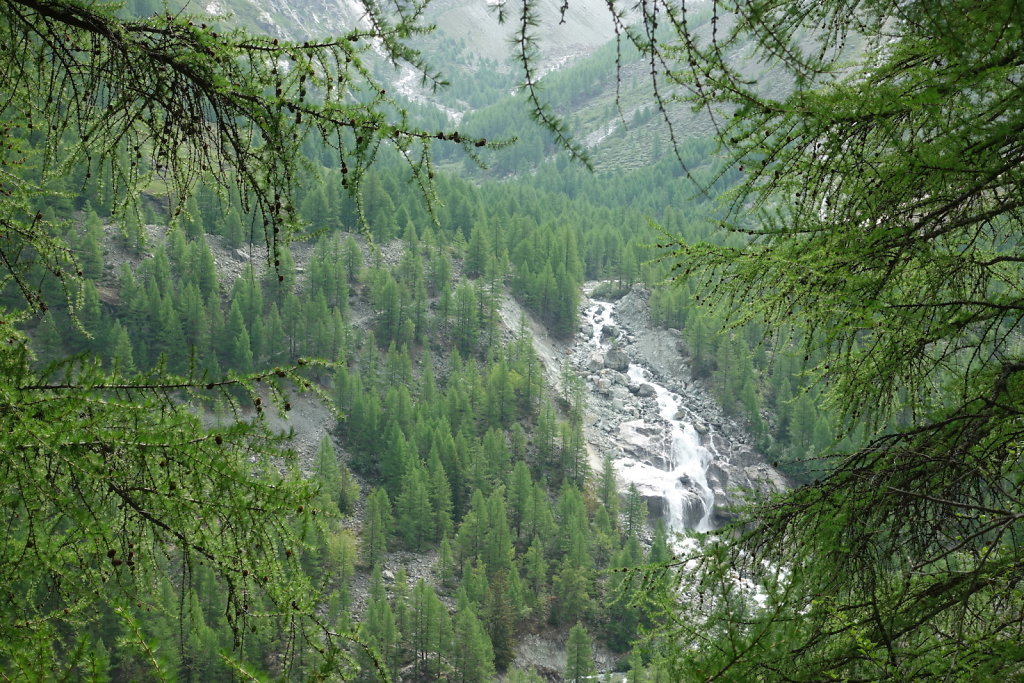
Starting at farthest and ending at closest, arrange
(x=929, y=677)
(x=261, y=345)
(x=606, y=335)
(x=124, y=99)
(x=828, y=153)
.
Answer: (x=606, y=335) → (x=261, y=345) → (x=828, y=153) → (x=929, y=677) → (x=124, y=99)

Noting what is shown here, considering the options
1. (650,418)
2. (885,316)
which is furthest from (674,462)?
(885,316)

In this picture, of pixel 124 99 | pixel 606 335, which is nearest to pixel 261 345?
pixel 606 335

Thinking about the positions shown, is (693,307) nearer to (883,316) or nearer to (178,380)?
(883,316)

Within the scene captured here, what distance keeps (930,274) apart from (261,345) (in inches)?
2197

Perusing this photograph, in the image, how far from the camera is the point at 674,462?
57.7 m

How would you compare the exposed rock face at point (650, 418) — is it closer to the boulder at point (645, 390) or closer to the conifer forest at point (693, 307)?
the boulder at point (645, 390)

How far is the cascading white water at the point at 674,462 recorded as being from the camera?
172 feet

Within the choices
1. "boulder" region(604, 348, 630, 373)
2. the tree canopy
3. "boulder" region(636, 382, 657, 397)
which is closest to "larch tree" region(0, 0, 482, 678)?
the tree canopy

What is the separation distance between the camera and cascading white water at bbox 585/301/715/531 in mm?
52406

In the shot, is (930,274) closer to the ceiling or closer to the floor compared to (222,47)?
closer to the floor

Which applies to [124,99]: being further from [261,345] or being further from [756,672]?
[261,345]

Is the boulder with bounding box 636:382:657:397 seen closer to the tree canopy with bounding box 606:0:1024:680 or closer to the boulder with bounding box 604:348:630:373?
the boulder with bounding box 604:348:630:373

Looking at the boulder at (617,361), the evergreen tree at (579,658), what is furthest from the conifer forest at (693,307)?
the boulder at (617,361)

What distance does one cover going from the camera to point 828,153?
3959 millimetres
